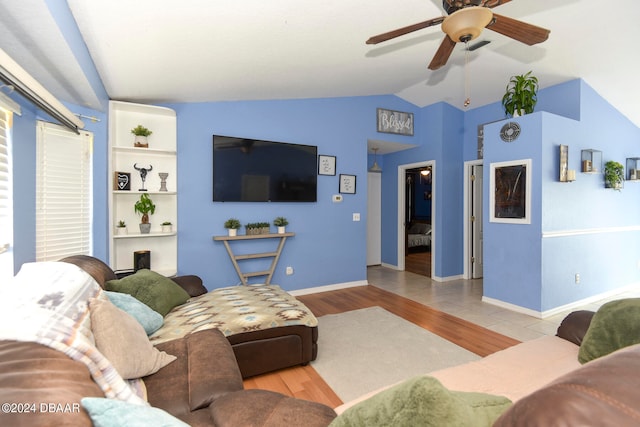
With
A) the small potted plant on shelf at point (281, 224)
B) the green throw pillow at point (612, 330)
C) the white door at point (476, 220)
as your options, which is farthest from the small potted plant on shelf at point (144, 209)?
the white door at point (476, 220)

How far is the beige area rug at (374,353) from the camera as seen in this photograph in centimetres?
213

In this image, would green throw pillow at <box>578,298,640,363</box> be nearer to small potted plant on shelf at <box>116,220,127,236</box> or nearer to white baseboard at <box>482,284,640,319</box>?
white baseboard at <box>482,284,640,319</box>

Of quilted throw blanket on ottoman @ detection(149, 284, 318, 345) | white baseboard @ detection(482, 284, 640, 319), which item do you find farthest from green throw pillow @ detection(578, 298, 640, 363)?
white baseboard @ detection(482, 284, 640, 319)

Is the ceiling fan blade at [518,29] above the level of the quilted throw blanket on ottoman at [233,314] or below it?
above

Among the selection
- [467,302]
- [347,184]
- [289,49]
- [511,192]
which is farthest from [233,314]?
[511,192]

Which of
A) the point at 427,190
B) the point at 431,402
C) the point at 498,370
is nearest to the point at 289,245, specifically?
the point at 498,370

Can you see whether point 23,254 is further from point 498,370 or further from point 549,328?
point 549,328

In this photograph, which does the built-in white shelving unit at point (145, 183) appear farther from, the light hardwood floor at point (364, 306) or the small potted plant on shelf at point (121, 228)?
the light hardwood floor at point (364, 306)

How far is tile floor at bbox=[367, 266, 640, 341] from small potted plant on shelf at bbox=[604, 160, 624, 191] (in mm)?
1541

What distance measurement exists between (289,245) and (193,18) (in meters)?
2.91

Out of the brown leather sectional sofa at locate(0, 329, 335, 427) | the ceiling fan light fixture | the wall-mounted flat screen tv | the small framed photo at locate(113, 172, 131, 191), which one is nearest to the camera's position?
the brown leather sectional sofa at locate(0, 329, 335, 427)

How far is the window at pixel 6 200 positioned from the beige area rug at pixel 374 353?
2263mm

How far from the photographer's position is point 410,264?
20.6 feet

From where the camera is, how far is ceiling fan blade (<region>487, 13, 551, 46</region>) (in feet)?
5.96
